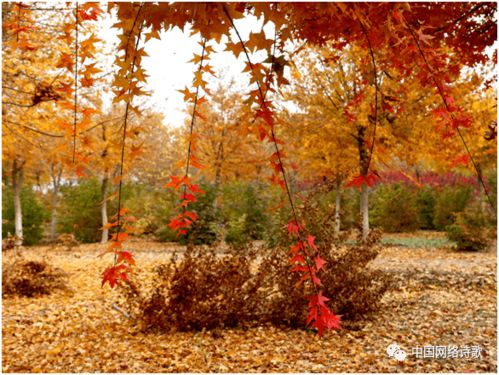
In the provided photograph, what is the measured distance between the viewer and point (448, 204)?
14.4 meters

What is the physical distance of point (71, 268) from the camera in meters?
7.44

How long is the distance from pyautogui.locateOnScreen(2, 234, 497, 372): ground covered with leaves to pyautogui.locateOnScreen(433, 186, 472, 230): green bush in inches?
367

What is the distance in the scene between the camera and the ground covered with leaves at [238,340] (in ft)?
10.5

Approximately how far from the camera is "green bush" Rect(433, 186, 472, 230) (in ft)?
46.8

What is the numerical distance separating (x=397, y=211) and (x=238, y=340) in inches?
456

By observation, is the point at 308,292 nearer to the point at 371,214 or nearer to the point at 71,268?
the point at 71,268

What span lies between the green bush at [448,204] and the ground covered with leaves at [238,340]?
9.33 m

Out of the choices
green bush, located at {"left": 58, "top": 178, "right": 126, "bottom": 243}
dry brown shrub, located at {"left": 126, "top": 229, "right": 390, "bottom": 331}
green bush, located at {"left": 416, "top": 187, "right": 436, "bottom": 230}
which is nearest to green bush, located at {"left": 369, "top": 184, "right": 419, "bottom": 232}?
green bush, located at {"left": 416, "top": 187, "right": 436, "bottom": 230}

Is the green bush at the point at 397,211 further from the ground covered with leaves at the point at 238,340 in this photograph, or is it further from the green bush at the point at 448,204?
the ground covered with leaves at the point at 238,340

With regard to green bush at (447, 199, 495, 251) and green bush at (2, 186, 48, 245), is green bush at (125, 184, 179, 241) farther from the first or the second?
green bush at (447, 199, 495, 251)

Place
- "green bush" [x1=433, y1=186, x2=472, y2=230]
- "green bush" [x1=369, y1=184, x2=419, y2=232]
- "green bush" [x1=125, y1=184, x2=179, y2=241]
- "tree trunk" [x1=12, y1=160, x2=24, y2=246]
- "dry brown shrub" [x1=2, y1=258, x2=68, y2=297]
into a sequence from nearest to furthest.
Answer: "dry brown shrub" [x1=2, y1=258, x2=68, y2=297] → "green bush" [x1=125, y1=184, x2=179, y2=241] → "tree trunk" [x1=12, y1=160, x2=24, y2=246] → "green bush" [x1=369, y1=184, x2=419, y2=232] → "green bush" [x1=433, y1=186, x2=472, y2=230]

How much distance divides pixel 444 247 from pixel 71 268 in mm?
7902

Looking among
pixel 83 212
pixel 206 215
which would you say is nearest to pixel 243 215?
pixel 206 215

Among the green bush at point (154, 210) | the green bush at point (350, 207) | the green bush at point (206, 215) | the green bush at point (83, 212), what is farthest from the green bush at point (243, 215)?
the green bush at point (83, 212)
